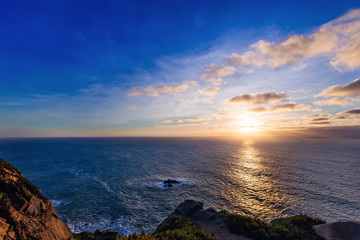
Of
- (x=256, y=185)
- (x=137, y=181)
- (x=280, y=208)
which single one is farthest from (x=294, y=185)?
(x=137, y=181)

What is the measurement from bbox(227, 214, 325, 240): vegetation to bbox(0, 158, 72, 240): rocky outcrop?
54.8 ft

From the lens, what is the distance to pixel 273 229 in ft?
52.1

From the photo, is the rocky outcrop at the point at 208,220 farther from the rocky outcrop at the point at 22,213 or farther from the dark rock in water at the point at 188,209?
the rocky outcrop at the point at 22,213

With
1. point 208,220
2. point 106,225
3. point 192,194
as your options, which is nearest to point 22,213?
point 208,220

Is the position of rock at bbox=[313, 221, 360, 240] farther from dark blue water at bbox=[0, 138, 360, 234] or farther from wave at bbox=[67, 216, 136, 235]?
wave at bbox=[67, 216, 136, 235]

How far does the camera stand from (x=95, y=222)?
27266 mm

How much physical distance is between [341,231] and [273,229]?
6479 millimetres

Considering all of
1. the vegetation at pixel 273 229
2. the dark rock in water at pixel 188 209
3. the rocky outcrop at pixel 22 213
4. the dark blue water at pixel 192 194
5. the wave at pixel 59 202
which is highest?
the rocky outcrop at pixel 22 213

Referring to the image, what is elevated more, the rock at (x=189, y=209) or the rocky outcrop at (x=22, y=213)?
the rocky outcrop at (x=22, y=213)

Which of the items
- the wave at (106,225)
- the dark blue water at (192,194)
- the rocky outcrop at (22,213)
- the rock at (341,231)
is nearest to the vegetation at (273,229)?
the rock at (341,231)

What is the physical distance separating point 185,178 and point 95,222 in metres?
30.6

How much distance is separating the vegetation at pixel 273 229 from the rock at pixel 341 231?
3.27ft

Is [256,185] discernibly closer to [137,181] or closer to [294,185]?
[294,185]

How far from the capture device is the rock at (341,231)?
14.6 meters
